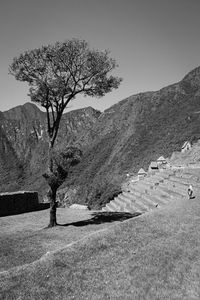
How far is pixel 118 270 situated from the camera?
701cm

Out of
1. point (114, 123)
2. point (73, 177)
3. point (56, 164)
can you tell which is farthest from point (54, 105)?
point (114, 123)

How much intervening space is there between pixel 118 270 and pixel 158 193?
12.3 m

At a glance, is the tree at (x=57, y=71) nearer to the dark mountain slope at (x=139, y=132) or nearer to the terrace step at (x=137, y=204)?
the terrace step at (x=137, y=204)

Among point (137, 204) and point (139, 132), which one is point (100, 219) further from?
point (139, 132)

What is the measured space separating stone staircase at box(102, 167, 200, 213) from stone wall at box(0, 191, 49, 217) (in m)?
5.61

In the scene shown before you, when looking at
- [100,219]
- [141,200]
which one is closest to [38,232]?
[100,219]

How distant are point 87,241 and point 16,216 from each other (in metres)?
9.50

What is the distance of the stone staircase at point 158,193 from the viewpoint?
17094 mm

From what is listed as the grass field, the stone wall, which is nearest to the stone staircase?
the grass field

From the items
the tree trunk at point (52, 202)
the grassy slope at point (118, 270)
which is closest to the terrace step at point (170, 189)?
the grassy slope at point (118, 270)

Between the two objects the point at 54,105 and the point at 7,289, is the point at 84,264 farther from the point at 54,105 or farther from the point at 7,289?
the point at 54,105

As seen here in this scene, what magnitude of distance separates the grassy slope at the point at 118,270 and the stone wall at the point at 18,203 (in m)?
9.92

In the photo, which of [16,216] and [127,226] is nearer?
[127,226]

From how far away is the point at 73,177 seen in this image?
92312mm
